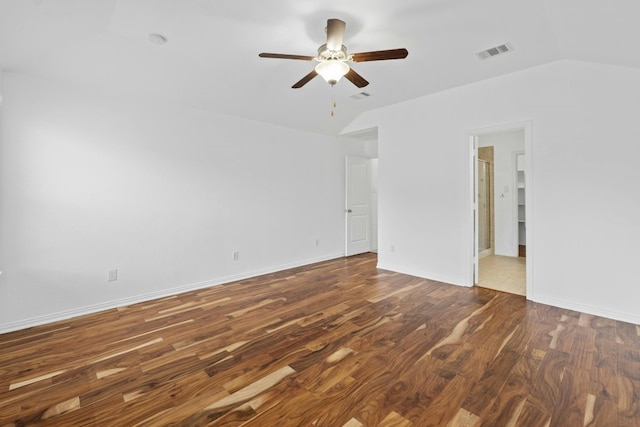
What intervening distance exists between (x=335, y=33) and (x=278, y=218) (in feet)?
10.5

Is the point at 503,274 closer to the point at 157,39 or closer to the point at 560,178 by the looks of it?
the point at 560,178

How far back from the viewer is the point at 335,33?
224 cm

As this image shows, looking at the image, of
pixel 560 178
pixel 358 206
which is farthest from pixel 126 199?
pixel 560 178

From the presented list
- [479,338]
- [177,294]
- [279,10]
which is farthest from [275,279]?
[279,10]

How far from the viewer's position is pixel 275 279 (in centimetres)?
443

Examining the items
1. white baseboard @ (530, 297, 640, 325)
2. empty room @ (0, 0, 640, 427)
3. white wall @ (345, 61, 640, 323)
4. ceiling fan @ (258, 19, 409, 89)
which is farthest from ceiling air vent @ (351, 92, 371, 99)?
white baseboard @ (530, 297, 640, 325)

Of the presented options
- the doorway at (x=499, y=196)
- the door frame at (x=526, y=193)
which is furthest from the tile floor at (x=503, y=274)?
the door frame at (x=526, y=193)

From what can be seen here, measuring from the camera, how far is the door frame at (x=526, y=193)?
11.1ft

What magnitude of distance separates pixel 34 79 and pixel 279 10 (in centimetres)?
259

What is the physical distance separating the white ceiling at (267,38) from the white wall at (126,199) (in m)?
0.39

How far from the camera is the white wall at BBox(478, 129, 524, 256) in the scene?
19.4ft

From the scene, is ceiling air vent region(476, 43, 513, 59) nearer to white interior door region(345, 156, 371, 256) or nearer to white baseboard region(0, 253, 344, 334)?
white interior door region(345, 156, 371, 256)

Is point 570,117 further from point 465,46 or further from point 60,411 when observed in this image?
point 60,411

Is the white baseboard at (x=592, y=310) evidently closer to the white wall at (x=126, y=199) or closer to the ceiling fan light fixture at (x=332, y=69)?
the ceiling fan light fixture at (x=332, y=69)
